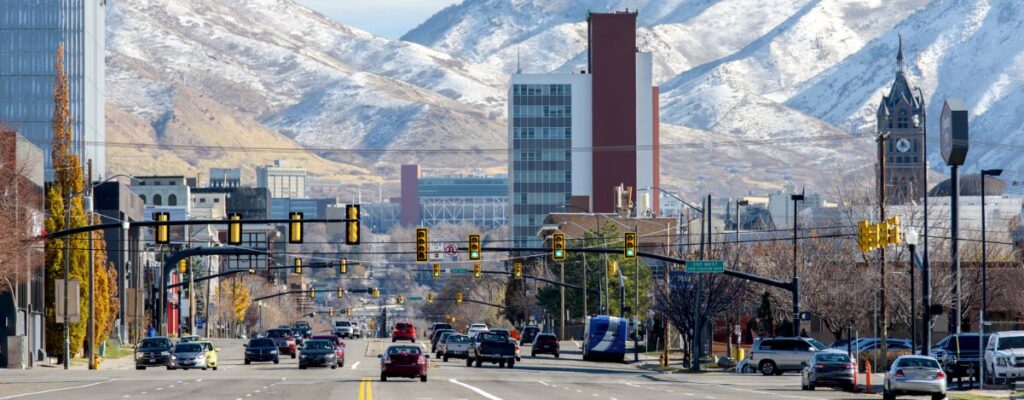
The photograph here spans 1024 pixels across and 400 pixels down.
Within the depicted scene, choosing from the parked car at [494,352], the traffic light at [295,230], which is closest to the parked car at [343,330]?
the parked car at [494,352]

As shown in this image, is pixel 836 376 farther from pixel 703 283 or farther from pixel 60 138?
pixel 60 138

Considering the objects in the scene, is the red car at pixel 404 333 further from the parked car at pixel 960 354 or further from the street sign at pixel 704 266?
the parked car at pixel 960 354

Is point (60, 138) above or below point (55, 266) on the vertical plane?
above

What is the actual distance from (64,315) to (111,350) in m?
28.6

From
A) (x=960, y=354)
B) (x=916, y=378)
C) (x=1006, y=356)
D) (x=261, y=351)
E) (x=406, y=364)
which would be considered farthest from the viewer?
(x=261, y=351)

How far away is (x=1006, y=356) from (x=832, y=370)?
6331 mm

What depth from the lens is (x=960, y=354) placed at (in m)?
74.9

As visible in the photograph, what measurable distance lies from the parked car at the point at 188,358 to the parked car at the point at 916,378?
129 feet

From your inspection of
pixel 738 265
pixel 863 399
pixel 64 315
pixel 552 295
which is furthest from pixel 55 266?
pixel 552 295

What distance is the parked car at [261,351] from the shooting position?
95250mm

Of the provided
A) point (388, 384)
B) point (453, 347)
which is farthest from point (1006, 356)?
point (453, 347)

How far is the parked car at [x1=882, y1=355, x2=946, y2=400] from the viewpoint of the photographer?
5897 centimetres

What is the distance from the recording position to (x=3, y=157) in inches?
3472

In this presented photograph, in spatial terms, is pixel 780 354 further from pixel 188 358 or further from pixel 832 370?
pixel 188 358
